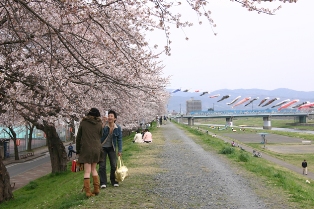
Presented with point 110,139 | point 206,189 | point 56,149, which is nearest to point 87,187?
point 110,139

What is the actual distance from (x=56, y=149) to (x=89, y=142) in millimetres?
13993

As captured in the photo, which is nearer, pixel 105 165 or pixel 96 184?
pixel 96 184

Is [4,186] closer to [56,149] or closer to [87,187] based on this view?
[56,149]

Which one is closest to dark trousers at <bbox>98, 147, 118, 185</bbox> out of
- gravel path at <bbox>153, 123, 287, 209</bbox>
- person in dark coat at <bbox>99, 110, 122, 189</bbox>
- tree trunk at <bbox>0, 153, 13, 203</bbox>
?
person in dark coat at <bbox>99, 110, 122, 189</bbox>

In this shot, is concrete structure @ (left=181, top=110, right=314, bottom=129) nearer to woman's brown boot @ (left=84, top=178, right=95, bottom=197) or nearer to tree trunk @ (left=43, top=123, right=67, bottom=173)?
tree trunk @ (left=43, top=123, right=67, bottom=173)

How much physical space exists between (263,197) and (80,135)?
13.7 feet

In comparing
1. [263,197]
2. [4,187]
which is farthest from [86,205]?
[4,187]

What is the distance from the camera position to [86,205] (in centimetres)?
732

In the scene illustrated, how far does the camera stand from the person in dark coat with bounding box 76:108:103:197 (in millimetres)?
7727

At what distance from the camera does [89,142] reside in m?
7.72

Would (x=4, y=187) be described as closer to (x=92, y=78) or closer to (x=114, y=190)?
(x=92, y=78)

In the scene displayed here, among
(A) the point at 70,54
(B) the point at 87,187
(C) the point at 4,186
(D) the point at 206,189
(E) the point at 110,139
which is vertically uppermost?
(A) the point at 70,54

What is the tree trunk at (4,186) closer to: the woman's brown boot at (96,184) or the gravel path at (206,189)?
the gravel path at (206,189)

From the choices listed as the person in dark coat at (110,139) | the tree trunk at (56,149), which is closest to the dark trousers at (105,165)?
the person in dark coat at (110,139)
